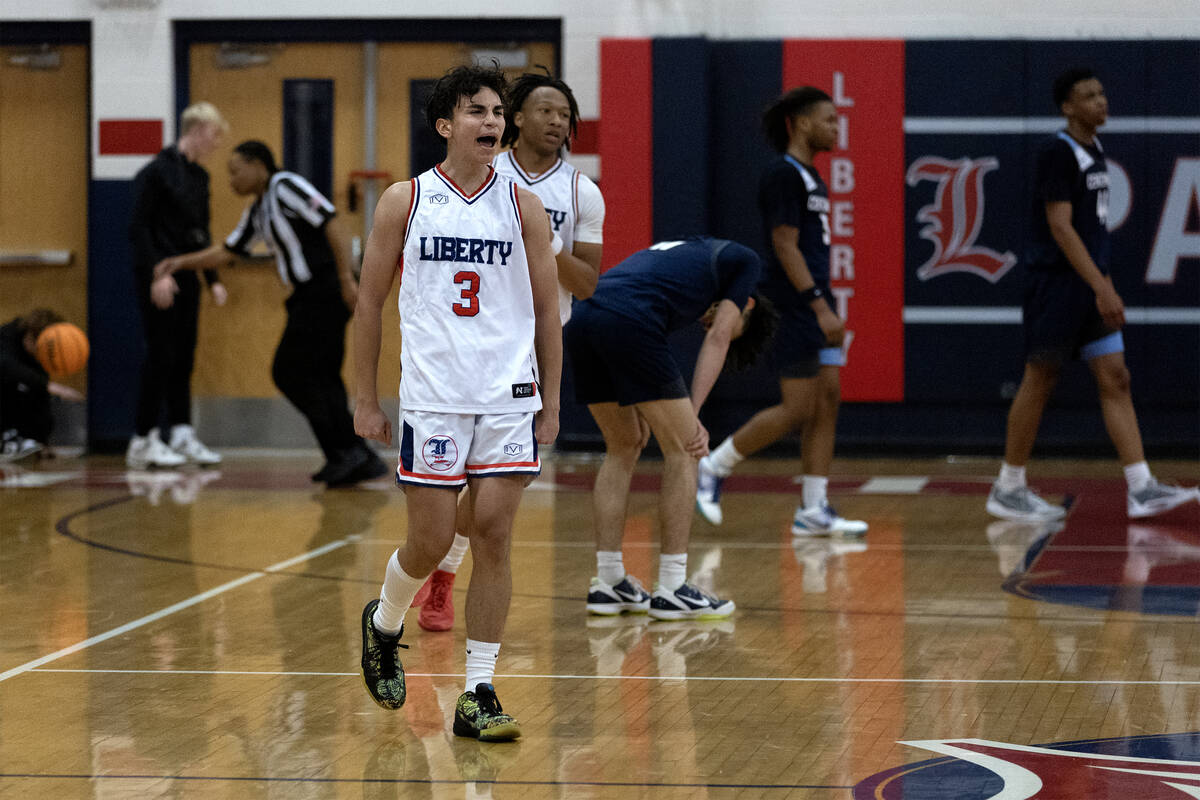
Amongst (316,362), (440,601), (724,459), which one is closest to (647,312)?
(440,601)

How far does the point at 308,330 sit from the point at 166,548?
2.20 m

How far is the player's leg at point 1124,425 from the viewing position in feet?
23.5

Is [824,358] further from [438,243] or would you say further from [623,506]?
[438,243]

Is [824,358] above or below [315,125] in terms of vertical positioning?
below

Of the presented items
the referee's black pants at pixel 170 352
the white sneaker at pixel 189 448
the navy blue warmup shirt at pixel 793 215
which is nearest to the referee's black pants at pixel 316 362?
the referee's black pants at pixel 170 352

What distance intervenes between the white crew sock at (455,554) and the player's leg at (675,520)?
2.10 feet

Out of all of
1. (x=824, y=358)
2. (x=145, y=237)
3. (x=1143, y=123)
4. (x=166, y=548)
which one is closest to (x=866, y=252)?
(x=1143, y=123)

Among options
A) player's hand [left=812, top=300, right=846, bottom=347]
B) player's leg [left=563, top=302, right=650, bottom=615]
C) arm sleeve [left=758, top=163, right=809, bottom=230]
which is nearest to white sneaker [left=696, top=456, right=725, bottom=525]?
player's hand [left=812, top=300, right=846, bottom=347]

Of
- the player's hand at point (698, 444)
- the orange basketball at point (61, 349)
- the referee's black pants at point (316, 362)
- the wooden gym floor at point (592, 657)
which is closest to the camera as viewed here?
the wooden gym floor at point (592, 657)

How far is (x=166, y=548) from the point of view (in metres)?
6.70

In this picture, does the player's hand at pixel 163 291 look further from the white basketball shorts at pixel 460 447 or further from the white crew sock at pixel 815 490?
the white basketball shorts at pixel 460 447

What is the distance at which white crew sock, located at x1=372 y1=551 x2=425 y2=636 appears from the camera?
3.92m

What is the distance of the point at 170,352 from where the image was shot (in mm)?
9711

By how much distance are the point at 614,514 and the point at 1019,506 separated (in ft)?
9.58
